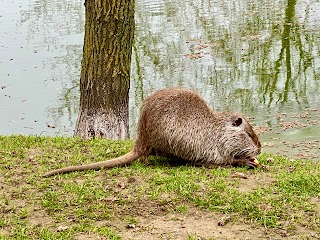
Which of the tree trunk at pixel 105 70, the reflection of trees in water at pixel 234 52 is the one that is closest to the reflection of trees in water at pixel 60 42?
the reflection of trees in water at pixel 234 52

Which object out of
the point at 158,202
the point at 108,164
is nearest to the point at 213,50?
the point at 108,164

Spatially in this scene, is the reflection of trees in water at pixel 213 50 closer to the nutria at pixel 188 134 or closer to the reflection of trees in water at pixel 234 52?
the reflection of trees in water at pixel 234 52

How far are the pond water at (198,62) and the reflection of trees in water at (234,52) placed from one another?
0.02m

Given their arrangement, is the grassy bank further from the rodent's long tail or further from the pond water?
the pond water

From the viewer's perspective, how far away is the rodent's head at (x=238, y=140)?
17.3 feet

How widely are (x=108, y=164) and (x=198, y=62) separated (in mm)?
8052

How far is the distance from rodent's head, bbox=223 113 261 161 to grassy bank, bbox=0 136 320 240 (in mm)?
223

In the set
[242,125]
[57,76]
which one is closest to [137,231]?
[242,125]

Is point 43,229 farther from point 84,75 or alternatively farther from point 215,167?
point 84,75

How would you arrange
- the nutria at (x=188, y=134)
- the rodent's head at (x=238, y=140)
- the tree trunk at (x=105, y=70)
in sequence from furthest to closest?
the tree trunk at (x=105, y=70) → the rodent's head at (x=238, y=140) → the nutria at (x=188, y=134)

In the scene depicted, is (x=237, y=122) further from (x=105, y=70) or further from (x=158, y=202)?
(x=105, y=70)

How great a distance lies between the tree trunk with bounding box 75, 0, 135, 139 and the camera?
6.89m

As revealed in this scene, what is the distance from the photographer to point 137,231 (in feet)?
12.4

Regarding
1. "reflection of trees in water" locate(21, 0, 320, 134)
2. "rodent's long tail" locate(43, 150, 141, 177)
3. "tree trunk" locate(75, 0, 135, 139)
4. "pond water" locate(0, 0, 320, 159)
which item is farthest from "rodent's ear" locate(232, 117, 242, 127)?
"reflection of trees in water" locate(21, 0, 320, 134)
